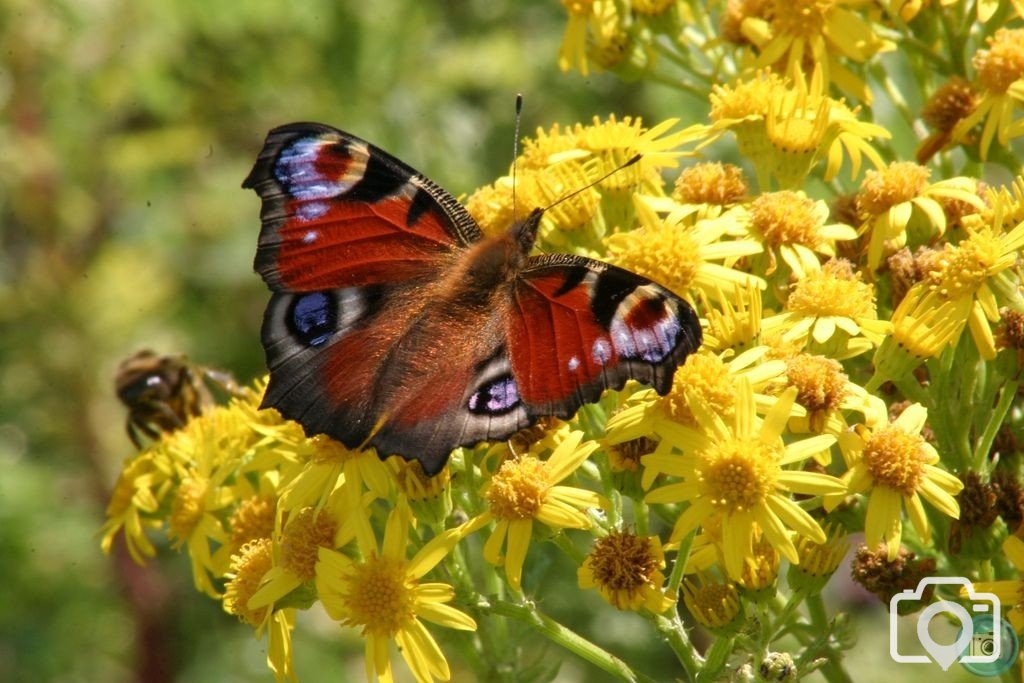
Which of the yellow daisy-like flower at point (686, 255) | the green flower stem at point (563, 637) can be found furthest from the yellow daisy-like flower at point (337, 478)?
the yellow daisy-like flower at point (686, 255)

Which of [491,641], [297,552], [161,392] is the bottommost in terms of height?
[491,641]

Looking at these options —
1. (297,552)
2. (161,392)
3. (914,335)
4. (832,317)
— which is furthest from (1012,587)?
(161,392)

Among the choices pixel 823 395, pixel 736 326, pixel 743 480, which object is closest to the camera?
pixel 743 480

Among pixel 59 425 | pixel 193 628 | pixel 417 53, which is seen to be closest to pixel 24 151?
pixel 59 425

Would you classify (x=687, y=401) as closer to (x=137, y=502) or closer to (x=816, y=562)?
(x=816, y=562)

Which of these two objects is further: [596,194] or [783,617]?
[596,194]

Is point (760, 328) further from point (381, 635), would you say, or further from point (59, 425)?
point (59, 425)
